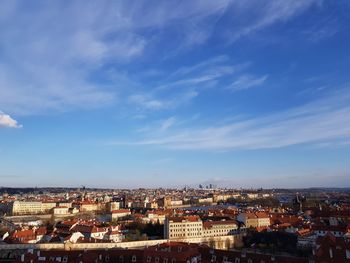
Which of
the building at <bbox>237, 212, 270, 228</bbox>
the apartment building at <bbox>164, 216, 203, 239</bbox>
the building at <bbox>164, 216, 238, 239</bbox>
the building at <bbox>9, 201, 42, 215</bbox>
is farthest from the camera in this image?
the building at <bbox>9, 201, 42, 215</bbox>

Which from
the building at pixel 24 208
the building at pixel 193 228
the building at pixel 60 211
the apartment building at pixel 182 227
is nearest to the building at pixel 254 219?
the building at pixel 193 228

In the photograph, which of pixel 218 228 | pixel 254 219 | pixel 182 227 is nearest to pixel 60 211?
pixel 254 219

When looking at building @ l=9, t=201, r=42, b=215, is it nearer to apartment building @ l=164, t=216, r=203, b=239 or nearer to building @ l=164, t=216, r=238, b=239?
building @ l=164, t=216, r=238, b=239

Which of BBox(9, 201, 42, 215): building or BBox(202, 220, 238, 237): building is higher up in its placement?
BBox(9, 201, 42, 215): building

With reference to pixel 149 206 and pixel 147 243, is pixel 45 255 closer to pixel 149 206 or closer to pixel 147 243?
pixel 147 243

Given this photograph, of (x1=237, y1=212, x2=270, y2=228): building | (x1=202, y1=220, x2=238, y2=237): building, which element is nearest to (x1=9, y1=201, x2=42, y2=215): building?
(x1=237, y1=212, x2=270, y2=228): building

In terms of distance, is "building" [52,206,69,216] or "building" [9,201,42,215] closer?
"building" [52,206,69,216]

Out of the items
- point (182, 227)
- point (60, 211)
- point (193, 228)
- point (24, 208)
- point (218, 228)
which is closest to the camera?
point (182, 227)

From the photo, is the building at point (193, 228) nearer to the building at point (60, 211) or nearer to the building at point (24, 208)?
the building at point (60, 211)

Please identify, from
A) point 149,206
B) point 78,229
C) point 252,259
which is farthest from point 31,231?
point 149,206

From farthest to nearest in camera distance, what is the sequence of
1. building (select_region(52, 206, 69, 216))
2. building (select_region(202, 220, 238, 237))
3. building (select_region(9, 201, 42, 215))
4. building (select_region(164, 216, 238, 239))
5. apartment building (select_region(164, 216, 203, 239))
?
building (select_region(9, 201, 42, 215)) < building (select_region(52, 206, 69, 216)) < building (select_region(202, 220, 238, 237)) < building (select_region(164, 216, 238, 239)) < apartment building (select_region(164, 216, 203, 239))

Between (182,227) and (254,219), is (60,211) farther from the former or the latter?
(182,227)
